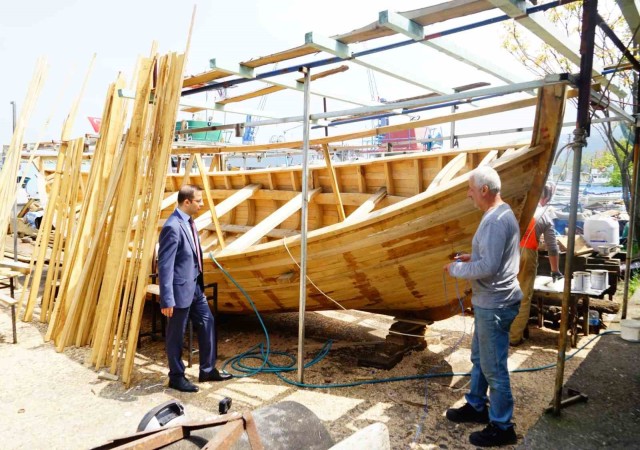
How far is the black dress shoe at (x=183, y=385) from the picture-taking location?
432 cm

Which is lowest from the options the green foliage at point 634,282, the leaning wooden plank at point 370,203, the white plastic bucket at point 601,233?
the green foliage at point 634,282

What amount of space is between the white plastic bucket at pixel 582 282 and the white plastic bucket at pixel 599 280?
0.14 metres

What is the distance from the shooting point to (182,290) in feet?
14.0

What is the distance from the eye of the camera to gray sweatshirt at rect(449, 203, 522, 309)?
313cm

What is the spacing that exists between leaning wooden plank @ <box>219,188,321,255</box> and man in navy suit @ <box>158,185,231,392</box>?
0.79 metres

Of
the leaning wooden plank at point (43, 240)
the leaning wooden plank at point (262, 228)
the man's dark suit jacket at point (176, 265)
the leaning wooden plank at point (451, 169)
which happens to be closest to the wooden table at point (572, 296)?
the leaning wooden plank at point (451, 169)

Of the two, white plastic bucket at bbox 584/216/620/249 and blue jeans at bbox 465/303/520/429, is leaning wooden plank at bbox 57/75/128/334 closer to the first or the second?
blue jeans at bbox 465/303/520/429

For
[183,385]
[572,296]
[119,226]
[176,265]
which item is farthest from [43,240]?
[572,296]

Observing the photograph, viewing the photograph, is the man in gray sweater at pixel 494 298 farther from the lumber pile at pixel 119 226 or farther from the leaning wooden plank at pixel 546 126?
the lumber pile at pixel 119 226

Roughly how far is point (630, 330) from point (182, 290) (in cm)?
466

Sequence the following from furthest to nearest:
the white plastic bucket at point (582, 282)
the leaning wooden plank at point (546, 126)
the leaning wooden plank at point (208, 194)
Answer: the leaning wooden plank at point (208, 194) → the white plastic bucket at point (582, 282) → the leaning wooden plank at point (546, 126)

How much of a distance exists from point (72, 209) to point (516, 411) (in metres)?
5.87

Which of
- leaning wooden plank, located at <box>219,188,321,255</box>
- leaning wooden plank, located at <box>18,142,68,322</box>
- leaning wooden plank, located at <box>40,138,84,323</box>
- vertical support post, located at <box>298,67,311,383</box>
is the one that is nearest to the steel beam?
vertical support post, located at <box>298,67,311,383</box>

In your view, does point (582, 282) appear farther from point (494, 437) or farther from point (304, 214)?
point (304, 214)
